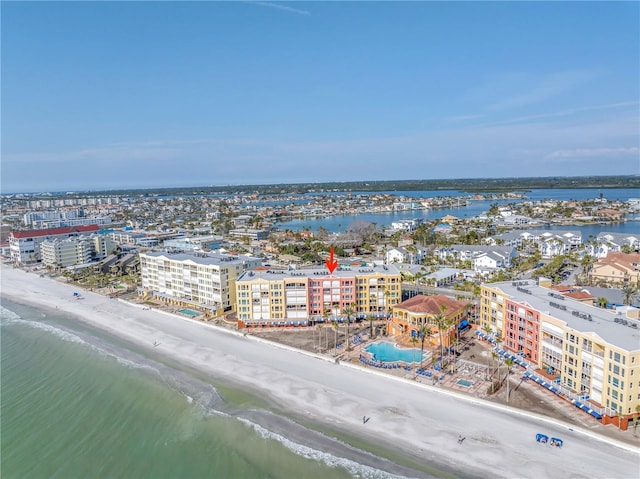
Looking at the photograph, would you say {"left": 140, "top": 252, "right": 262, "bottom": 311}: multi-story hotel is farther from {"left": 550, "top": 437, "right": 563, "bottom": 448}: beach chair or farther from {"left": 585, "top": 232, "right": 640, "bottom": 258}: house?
{"left": 585, "top": 232, "right": 640, "bottom": 258}: house

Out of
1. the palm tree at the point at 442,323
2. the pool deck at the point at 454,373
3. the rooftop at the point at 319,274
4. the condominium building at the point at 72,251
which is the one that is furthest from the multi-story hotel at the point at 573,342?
the condominium building at the point at 72,251

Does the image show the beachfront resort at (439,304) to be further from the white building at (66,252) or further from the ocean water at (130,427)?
the ocean water at (130,427)

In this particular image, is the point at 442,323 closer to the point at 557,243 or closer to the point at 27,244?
the point at 557,243

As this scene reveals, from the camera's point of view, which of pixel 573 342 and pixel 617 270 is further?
pixel 617 270

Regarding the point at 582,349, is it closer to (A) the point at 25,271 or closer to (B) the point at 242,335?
(B) the point at 242,335

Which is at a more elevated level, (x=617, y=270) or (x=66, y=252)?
(x=66, y=252)

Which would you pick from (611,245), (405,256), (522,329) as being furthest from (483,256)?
(522,329)
